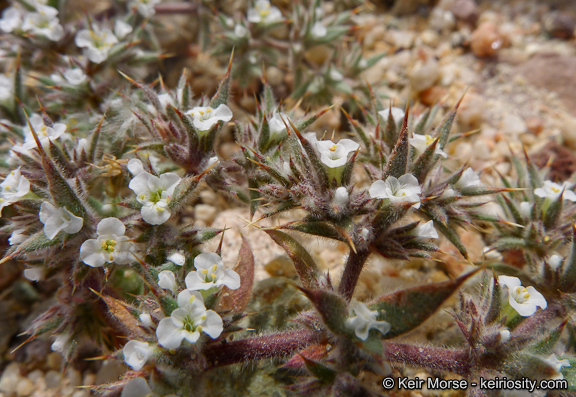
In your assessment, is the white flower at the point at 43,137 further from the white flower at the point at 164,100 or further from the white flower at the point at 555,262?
the white flower at the point at 555,262

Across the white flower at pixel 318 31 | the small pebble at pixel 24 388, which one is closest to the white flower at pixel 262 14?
the white flower at pixel 318 31

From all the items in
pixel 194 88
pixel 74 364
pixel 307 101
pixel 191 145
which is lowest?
pixel 74 364

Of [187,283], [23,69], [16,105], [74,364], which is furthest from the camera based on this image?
[23,69]

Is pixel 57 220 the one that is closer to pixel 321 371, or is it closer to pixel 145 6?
pixel 321 371

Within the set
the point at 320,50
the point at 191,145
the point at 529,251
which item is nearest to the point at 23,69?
the point at 191,145

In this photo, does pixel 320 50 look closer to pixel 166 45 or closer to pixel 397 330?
pixel 166 45

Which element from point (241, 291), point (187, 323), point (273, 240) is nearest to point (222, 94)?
point (273, 240)
